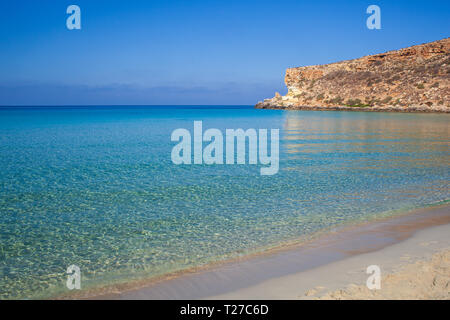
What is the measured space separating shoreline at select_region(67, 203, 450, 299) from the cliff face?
6103 centimetres

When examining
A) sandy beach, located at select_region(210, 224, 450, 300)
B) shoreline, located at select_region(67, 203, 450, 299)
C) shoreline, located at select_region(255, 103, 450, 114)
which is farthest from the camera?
shoreline, located at select_region(255, 103, 450, 114)

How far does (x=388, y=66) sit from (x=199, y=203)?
84967 millimetres

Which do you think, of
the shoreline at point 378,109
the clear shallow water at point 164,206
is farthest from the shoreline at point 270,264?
the shoreline at point 378,109

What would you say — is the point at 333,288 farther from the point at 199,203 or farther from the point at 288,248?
→ the point at 199,203

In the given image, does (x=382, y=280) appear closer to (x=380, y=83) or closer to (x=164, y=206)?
(x=164, y=206)

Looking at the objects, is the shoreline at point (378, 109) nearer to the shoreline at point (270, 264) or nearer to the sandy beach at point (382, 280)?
the shoreline at point (270, 264)

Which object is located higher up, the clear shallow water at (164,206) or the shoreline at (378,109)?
the shoreline at (378,109)

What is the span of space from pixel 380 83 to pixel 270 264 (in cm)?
8020

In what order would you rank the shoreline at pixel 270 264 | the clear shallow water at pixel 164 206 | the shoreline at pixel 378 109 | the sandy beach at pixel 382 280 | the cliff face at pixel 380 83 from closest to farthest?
1. the sandy beach at pixel 382 280
2. the shoreline at pixel 270 264
3. the clear shallow water at pixel 164 206
4. the shoreline at pixel 378 109
5. the cliff face at pixel 380 83

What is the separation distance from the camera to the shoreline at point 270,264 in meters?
4.25

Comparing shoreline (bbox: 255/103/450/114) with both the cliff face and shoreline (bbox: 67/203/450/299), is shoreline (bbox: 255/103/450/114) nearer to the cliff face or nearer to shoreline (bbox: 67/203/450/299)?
the cliff face

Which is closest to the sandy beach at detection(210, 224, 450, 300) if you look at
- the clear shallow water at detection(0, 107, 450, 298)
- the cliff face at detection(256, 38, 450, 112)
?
the clear shallow water at detection(0, 107, 450, 298)

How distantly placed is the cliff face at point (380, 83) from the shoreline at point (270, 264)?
61029 millimetres

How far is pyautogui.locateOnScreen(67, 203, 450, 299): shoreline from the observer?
14.0 ft
